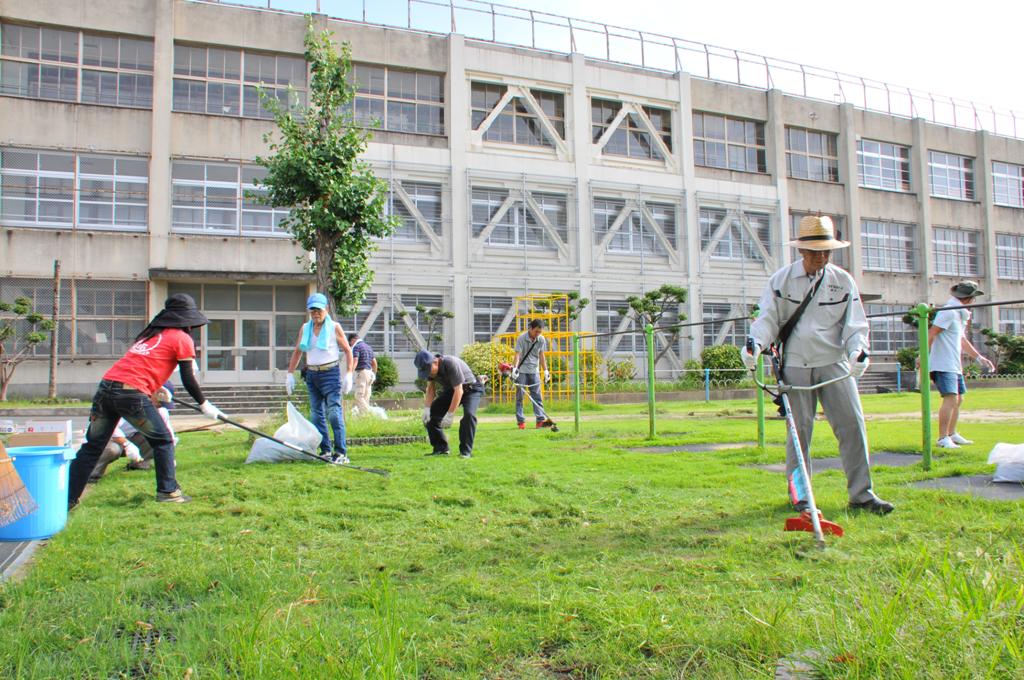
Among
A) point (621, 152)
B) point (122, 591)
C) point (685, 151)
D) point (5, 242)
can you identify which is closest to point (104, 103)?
point (5, 242)

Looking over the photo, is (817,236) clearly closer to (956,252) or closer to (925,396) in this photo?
(925,396)

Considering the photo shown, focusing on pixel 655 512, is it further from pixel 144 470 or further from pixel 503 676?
pixel 144 470

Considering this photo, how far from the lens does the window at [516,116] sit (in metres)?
27.2

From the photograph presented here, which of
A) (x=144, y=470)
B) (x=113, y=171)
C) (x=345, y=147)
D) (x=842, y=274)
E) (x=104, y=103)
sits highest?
(x=104, y=103)

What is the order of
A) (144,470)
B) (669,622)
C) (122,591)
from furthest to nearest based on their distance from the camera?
(144,470) → (122,591) → (669,622)

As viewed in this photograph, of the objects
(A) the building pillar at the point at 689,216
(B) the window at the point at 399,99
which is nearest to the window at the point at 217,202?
(B) the window at the point at 399,99

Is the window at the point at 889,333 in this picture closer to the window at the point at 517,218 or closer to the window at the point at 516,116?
the window at the point at 517,218

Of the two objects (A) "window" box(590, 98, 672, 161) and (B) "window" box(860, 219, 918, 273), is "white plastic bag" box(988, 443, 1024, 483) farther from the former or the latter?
(B) "window" box(860, 219, 918, 273)

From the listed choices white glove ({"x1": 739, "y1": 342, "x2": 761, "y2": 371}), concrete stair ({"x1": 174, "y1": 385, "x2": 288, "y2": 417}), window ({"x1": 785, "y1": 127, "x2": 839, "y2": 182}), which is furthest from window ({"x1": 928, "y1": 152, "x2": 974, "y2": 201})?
white glove ({"x1": 739, "y1": 342, "x2": 761, "y2": 371})

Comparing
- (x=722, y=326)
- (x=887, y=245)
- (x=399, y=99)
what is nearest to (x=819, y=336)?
(x=399, y=99)

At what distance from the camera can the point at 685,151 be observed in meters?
29.8

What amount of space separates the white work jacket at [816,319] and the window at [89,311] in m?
21.7

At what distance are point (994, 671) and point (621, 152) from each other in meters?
28.7

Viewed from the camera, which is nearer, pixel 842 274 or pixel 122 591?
pixel 122 591
